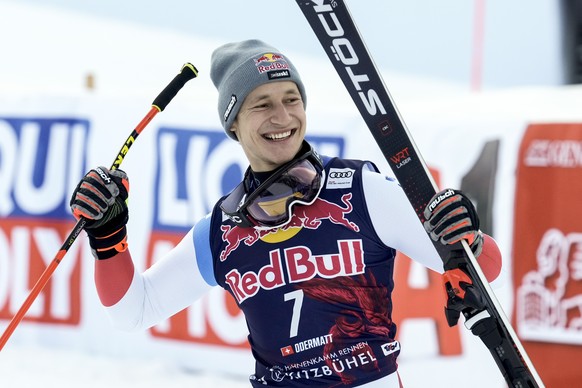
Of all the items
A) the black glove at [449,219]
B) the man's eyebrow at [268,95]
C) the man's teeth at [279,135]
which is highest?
the man's eyebrow at [268,95]

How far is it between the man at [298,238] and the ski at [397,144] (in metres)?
0.06

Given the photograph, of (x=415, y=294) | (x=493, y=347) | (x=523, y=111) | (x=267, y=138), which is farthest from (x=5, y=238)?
(x=493, y=347)

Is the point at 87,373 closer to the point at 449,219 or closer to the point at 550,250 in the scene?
the point at 550,250

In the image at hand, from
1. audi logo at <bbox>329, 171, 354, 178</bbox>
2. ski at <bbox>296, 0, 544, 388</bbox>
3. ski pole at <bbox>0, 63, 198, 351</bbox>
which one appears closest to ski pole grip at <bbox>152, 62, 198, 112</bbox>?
ski pole at <bbox>0, 63, 198, 351</bbox>

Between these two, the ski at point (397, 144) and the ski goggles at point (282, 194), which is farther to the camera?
the ski goggles at point (282, 194)

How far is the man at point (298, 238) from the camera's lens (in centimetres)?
268

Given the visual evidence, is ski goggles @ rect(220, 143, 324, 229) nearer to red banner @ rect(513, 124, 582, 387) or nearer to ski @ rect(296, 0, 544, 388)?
ski @ rect(296, 0, 544, 388)

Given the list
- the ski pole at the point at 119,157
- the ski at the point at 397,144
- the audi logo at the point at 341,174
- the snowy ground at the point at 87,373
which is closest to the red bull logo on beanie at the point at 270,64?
the ski at the point at 397,144

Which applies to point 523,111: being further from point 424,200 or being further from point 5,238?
point 5,238

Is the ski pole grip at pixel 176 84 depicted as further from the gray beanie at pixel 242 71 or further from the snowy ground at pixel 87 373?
the snowy ground at pixel 87 373

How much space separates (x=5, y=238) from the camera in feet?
20.3

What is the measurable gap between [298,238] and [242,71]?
49cm

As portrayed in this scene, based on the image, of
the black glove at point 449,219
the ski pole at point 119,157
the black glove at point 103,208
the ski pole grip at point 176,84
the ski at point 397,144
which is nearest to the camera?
the black glove at point 449,219

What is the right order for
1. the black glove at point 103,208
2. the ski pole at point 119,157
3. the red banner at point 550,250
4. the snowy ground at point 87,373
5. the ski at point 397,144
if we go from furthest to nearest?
the snowy ground at point 87,373
the red banner at point 550,250
the ski pole at point 119,157
the black glove at point 103,208
the ski at point 397,144
